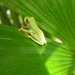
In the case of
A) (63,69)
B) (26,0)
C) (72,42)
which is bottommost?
(63,69)

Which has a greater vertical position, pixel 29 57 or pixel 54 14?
pixel 54 14

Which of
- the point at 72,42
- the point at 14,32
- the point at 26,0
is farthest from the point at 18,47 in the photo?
the point at 72,42

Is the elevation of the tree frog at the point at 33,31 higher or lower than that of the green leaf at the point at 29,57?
higher

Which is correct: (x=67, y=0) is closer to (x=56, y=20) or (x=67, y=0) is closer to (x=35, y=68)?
(x=56, y=20)

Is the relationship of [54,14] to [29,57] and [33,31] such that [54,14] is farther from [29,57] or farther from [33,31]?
[29,57]

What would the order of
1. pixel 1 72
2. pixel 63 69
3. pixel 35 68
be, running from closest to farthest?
pixel 1 72
pixel 35 68
pixel 63 69

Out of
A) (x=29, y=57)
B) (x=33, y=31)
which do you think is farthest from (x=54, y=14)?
(x=29, y=57)
